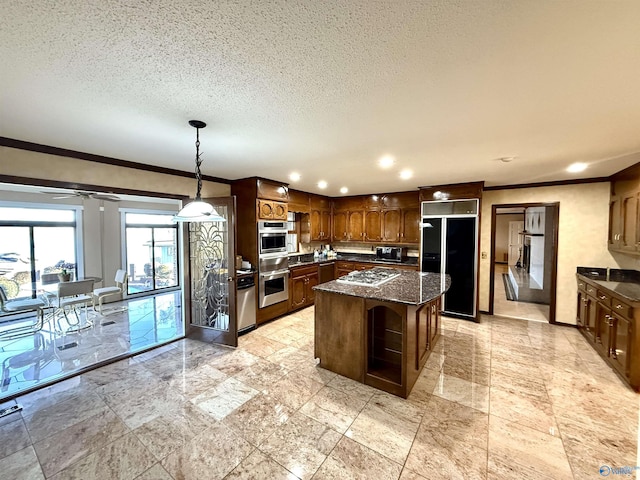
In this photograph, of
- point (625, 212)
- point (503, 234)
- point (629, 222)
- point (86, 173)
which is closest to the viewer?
point (86, 173)

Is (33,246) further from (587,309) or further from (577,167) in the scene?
(587,309)

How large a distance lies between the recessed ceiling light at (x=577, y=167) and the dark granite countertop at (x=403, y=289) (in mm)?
2071

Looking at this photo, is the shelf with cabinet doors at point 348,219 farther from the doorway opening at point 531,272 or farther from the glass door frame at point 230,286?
the glass door frame at point 230,286

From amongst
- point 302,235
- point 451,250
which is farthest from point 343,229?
point 451,250

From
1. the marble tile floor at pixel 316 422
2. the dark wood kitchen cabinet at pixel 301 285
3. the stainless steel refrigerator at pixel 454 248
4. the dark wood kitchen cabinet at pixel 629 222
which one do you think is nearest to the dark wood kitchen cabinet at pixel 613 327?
the marble tile floor at pixel 316 422

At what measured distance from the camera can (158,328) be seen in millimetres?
4305

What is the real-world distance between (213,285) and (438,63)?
370cm

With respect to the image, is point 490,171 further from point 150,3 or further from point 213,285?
point 213,285

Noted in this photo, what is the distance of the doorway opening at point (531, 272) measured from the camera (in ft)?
14.7

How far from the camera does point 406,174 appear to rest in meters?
3.88

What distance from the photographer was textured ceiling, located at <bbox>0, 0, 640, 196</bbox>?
1020mm

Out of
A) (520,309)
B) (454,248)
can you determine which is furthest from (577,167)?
(520,309)

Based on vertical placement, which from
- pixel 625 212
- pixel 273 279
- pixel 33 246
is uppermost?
pixel 625 212

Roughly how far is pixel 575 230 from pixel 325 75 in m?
5.01
